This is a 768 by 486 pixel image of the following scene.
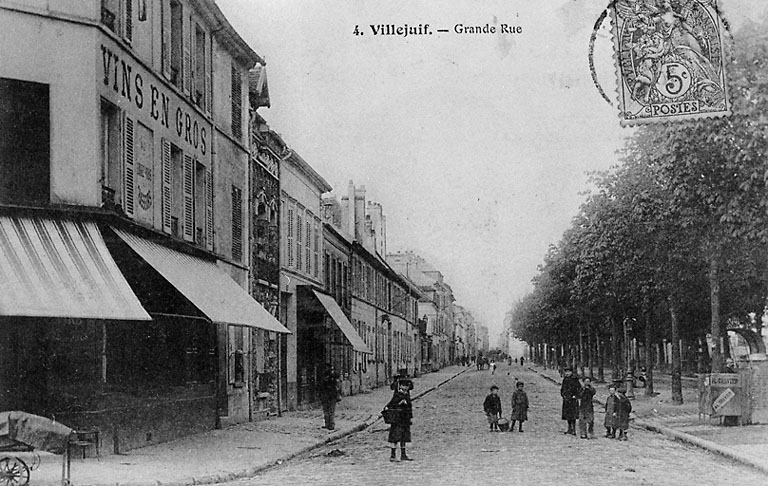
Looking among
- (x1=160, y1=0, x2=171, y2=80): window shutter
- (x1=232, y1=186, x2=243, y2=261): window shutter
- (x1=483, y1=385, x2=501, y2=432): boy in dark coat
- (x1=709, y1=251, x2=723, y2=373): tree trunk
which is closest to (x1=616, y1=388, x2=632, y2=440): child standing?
(x1=483, y1=385, x2=501, y2=432): boy in dark coat

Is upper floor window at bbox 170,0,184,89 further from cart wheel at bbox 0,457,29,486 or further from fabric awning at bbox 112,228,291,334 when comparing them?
cart wheel at bbox 0,457,29,486

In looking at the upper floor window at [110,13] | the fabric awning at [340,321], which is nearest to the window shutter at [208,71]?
the upper floor window at [110,13]

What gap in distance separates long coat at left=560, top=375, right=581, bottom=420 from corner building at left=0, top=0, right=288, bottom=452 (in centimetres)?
633

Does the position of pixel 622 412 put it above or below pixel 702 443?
above

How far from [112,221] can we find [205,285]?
3117mm

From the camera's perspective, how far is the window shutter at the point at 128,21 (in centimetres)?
1509

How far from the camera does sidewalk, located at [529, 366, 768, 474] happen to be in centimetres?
1522

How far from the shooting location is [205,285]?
664 inches

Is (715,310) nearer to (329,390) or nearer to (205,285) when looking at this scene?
(329,390)

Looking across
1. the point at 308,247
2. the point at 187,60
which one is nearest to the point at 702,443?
the point at 187,60

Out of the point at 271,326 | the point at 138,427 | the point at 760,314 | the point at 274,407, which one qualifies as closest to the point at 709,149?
the point at 271,326

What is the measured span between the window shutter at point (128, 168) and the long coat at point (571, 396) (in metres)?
9.74

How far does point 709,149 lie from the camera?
17156 millimetres

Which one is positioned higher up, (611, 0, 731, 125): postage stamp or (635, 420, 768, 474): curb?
(611, 0, 731, 125): postage stamp
